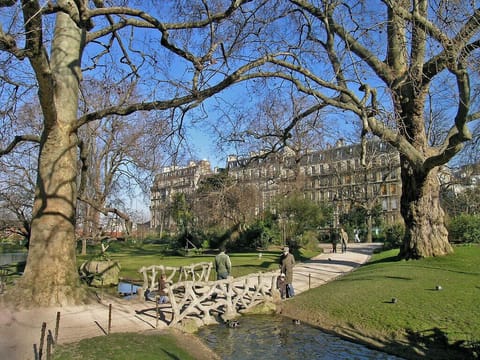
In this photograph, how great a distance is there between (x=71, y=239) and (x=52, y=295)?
1.61 meters

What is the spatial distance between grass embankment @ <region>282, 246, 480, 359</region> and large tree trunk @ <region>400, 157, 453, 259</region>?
285 cm

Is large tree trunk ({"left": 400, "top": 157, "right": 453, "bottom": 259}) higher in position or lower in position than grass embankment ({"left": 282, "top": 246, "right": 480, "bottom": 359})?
higher

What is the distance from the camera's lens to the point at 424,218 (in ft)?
62.4

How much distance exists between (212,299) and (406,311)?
5668 millimetres

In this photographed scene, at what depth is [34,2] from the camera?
25.3 feet

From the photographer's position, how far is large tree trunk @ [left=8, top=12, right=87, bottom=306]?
10961 mm

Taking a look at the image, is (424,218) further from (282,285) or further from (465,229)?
(465,229)

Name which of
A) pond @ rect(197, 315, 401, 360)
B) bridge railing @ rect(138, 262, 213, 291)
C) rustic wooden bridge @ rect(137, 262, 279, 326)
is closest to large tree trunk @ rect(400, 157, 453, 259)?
rustic wooden bridge @ rect(137, 262, 279, 326)

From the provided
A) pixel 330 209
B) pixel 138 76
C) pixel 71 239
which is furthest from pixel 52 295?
pixel 330 209

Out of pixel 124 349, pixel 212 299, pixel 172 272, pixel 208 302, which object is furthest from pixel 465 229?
pixel 124 349

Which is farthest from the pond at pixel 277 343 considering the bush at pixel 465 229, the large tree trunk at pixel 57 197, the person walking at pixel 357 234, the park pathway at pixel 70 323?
the person walking at pixel 357 234

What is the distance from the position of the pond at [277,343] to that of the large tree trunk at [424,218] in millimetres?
10306

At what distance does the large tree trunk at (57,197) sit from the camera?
11.0 m

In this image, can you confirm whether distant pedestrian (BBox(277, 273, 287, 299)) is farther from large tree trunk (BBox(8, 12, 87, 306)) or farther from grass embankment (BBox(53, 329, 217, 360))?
large tree trunk (BBox(8, 12, 87, 306))
